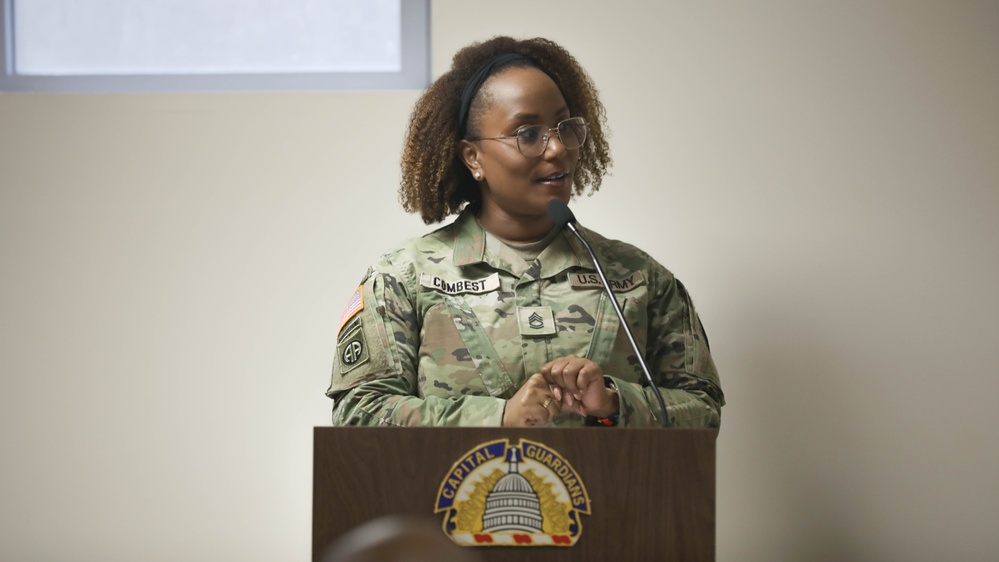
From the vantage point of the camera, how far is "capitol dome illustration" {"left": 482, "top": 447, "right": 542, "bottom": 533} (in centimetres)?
109

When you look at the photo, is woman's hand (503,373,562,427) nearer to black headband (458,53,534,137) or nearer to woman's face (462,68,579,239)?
woman's face (462,68,579,239)

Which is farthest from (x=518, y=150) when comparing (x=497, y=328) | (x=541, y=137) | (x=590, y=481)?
(x=590, y=481)

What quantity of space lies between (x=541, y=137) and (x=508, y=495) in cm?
83

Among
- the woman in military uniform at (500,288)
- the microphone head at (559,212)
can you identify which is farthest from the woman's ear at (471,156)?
the microphone head at (559,212)

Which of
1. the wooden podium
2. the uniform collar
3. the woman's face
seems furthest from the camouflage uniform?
the wooden podium

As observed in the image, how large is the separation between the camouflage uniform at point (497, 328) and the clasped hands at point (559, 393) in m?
0.17

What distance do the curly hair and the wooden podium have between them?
0.86 meters

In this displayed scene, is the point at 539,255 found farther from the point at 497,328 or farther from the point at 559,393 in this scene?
the point at 559,393

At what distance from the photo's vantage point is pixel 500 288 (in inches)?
68.7

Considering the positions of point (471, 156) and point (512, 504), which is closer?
point (512, 504)

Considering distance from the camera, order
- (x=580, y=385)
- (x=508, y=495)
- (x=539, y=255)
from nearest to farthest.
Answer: (x=508, y=495)
(x=580, y=385)
(x=539, y=255)

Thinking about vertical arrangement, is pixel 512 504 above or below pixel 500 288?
below

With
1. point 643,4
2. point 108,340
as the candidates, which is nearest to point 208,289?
point 108,340

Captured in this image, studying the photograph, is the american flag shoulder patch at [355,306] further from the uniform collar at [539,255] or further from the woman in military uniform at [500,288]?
the uniform collar at [539,255]
